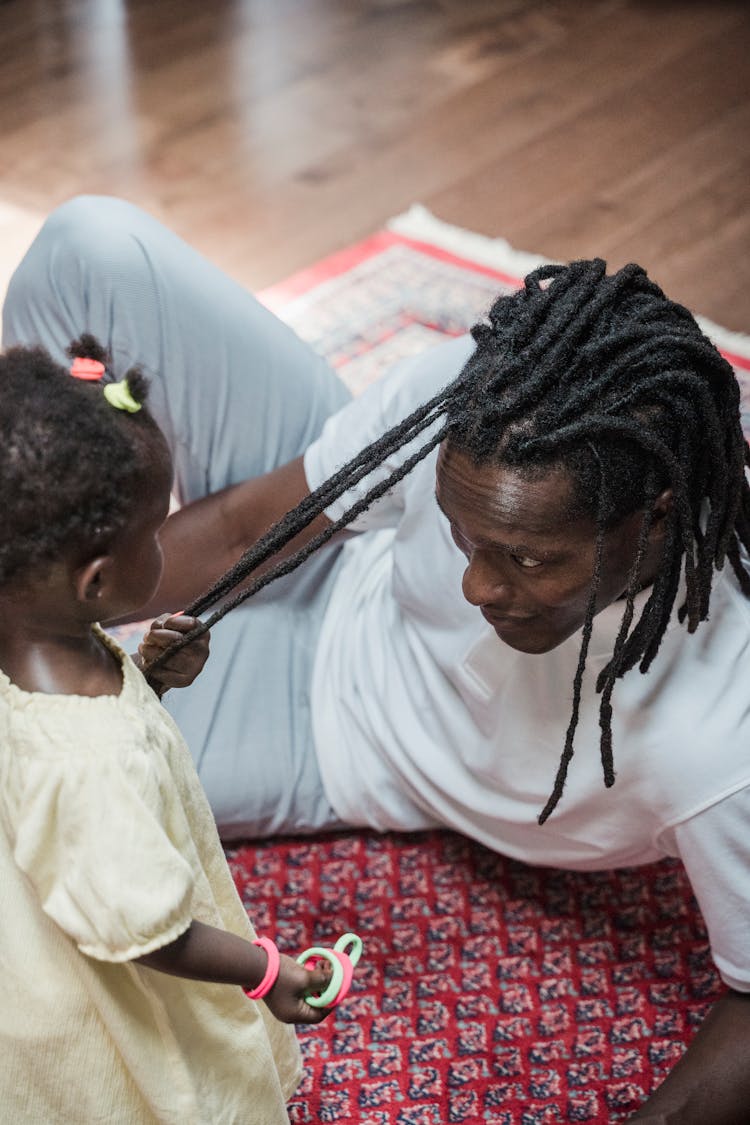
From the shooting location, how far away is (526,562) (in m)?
1.01

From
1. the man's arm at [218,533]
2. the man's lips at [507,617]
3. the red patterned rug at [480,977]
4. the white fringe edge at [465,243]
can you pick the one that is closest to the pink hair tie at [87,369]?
the man's lips at [507,617]

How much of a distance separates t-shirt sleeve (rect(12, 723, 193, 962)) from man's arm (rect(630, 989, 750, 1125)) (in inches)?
20.3

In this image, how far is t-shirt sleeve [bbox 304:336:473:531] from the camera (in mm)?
1283

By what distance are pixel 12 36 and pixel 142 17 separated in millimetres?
320

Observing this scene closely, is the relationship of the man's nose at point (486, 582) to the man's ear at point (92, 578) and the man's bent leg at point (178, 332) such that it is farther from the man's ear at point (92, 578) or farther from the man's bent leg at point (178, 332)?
the man's bent leg at point (178, 332)

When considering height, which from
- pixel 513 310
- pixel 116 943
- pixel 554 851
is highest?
pixel 513 310

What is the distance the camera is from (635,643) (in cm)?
109

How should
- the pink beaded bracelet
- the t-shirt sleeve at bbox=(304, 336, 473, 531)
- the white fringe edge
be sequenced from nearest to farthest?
the pink beaded bracelet < the t-shirt sleeve at bbox=(304, 336, 473, 531) < the white fringe edge

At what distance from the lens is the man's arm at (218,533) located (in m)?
1.41

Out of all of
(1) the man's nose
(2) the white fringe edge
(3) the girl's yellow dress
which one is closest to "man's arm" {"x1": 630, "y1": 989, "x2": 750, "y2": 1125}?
(3) the girl's yellow dress

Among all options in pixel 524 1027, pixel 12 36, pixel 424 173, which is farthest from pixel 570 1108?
pixel 12 36

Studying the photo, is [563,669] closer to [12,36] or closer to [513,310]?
[513,310]

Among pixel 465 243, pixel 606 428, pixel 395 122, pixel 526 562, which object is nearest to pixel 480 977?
pixel 526 562

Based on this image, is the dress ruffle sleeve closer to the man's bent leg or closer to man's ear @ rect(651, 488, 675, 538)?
man's ear @ rect(651, 488, 675, 538)
